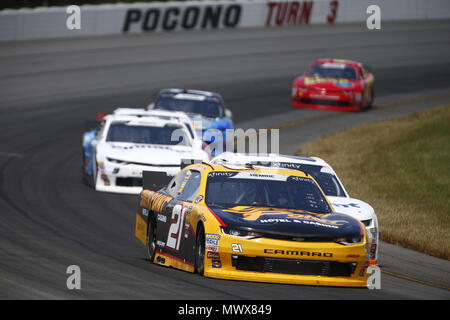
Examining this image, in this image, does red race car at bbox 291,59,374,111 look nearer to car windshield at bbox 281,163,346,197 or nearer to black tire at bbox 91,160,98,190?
black tire at bbox 91,160,98,190

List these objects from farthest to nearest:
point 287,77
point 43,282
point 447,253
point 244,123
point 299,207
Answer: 1. point 287,77
2. point 244,123
3. point 447,253
4. point 299,207
5. point 43,282

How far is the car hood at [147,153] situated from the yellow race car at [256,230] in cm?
608

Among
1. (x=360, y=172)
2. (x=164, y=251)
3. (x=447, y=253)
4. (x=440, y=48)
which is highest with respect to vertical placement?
(x=164, y=251)

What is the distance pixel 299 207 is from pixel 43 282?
302 centimetres

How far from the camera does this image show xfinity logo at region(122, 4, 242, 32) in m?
44.7

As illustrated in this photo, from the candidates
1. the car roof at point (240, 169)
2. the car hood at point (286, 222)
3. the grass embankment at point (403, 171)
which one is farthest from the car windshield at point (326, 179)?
the car hood at point (286, 222)

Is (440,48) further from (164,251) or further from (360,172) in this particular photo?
(164,251)

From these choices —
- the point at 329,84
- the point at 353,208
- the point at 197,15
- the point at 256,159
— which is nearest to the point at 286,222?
the point at 353,208

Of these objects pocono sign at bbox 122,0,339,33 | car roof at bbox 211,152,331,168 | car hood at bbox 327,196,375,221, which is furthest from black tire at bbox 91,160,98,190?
pocono sign at bbox 122,0,339,33

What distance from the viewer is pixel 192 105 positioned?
24266 millimetres

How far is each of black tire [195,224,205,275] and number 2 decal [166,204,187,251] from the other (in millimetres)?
513

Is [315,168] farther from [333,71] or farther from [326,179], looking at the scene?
[333,71]

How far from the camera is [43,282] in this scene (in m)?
9.33
